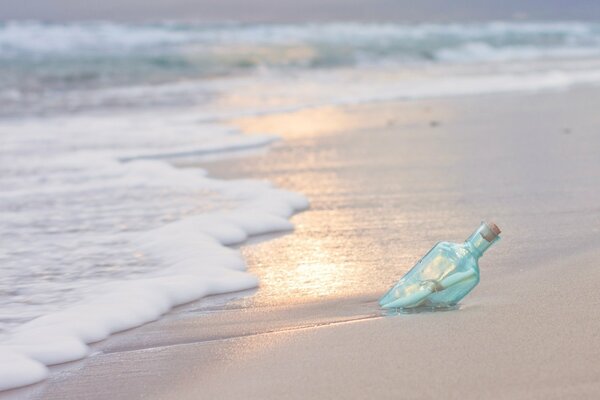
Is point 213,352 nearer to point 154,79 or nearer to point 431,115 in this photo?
point 431,115

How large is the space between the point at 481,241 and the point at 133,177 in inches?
119

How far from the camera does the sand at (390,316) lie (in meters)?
1.96

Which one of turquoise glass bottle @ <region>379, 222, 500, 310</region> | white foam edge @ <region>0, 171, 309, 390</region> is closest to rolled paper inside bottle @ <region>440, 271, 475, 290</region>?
turquoise glass bottle @ <region>379, 222, 500, 310</region>

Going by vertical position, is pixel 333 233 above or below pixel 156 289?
above

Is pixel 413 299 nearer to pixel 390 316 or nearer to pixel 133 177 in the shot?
pixel 390 316

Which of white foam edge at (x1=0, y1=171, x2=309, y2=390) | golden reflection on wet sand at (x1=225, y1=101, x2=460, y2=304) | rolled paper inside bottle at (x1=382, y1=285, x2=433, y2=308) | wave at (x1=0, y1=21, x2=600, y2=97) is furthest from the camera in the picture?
wave at (x1=0, y1=21, x2=600, y2=97)

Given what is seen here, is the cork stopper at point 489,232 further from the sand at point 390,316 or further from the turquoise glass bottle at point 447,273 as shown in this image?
the sand at point 390,316

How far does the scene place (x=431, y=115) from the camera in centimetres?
793

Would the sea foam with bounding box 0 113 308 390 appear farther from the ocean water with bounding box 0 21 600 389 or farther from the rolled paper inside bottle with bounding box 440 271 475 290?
the rolled paper inside bottle with bounding box 440 271 475 290

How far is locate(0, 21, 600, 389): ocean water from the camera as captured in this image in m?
2.67

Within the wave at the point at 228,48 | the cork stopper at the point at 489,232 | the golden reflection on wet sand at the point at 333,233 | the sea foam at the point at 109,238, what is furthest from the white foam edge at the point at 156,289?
the wave at the point at 228,48

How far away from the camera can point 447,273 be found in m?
2.34

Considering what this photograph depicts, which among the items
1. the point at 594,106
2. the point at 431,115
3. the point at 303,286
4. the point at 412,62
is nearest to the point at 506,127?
the point at 431,115

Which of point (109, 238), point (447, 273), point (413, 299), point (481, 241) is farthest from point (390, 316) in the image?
point (109, 238)
